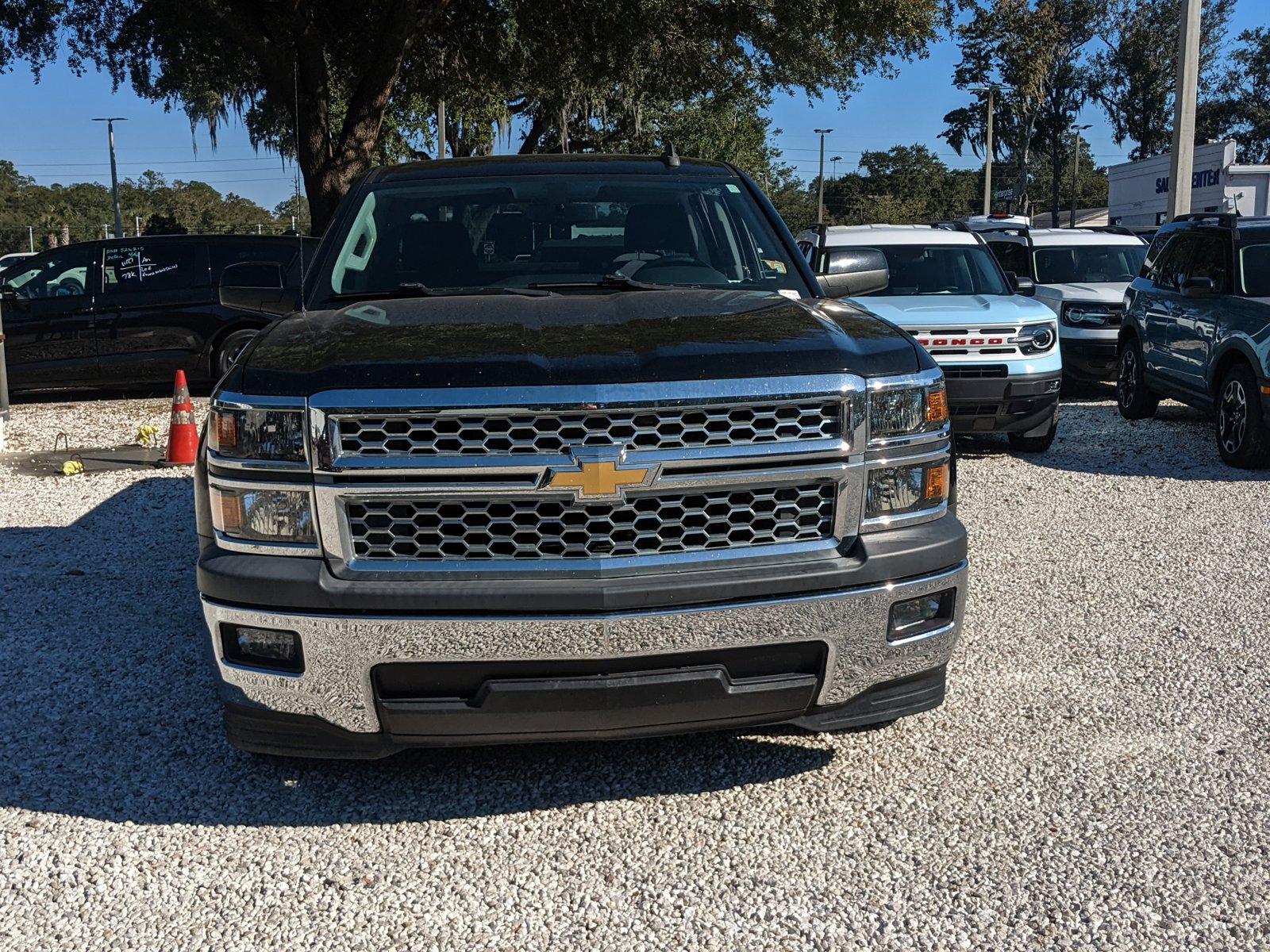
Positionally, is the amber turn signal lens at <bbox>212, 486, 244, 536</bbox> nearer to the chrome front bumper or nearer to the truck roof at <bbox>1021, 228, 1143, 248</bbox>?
the chrome front bumper

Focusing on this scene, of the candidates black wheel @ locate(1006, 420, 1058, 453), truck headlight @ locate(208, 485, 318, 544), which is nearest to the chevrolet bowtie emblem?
truck headlight @ locate(208, 485, 318, 544)

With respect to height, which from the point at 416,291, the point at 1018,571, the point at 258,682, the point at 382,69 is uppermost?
the point at 382,69

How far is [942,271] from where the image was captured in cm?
1065

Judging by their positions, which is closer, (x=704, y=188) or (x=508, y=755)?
(x=508, y=755)

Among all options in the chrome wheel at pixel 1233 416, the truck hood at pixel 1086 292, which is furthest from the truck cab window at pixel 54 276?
the chrome wheel at pixel 1233 416

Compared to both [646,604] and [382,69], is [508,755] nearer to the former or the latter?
[646,604]

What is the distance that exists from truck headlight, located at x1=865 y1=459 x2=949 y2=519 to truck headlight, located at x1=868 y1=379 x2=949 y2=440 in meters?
0.10

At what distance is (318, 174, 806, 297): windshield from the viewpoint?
456 centimetres

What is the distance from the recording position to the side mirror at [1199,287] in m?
9.62

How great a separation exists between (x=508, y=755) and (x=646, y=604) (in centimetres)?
111

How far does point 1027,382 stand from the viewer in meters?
9.25

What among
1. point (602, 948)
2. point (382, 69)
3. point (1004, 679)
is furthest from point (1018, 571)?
point (382, 69)

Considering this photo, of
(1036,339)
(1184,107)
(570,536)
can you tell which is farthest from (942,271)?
(1184,107)

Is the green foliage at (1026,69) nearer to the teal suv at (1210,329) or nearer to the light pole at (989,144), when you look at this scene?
the light pole at (989,144)
